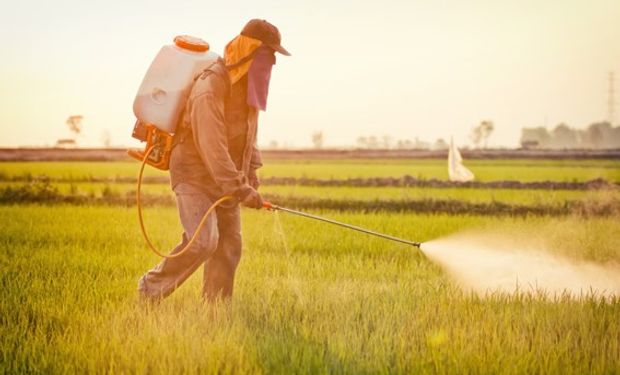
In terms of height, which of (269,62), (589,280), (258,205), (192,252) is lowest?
(589,280)

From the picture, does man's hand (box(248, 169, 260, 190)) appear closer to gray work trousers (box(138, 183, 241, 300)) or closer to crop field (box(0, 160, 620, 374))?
gray work trousers (box(138, 183, 241, 300))

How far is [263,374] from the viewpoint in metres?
3.19

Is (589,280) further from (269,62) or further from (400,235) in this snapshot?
(269,62)

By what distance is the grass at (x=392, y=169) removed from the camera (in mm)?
19938

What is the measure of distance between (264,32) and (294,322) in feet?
5.71

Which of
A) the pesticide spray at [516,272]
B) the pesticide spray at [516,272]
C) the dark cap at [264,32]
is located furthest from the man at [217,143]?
the pesticide spray at [516,272]

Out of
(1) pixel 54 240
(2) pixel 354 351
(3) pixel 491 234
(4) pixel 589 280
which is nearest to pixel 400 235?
(3) pixel 491 234

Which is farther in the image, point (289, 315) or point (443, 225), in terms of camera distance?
point (443, 225)

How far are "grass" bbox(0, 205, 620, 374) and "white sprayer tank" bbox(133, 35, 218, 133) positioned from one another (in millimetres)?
1144

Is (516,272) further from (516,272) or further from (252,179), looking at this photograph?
(252,179)

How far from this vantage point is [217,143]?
3.89 meters

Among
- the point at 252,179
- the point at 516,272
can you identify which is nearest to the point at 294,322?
the point at 252,179

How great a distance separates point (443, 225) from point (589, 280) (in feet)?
10.8

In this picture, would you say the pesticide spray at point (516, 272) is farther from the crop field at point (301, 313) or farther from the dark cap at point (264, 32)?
the dark cap at point (264, 32)
